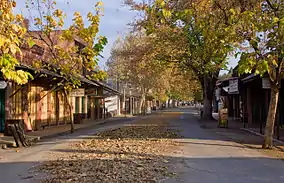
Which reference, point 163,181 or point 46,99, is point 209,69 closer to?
point 46,99

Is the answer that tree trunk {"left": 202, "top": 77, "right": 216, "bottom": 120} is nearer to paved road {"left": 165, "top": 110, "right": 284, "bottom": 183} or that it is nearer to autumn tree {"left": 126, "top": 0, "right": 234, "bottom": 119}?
autumn tree {"left": 126, "top": 0, "right": 234, "bottom": 119}

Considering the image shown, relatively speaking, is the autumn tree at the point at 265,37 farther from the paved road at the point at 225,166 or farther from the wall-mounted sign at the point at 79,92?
the wall-mounted sign at the point at 79,92

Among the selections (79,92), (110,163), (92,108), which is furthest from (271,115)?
(92,108)

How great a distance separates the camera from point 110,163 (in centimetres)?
938

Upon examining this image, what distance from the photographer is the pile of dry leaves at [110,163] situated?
7875mm

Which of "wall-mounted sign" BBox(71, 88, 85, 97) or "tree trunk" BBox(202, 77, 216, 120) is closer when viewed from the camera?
"wall-mounted sign" BBox(71, 88, 85, 97)

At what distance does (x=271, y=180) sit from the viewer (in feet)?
25.9

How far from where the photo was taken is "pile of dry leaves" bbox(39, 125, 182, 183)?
7875 mm

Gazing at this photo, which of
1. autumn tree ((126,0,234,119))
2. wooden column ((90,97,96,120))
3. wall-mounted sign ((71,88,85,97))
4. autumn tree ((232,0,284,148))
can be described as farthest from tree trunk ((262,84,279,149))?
wooden column ((90,97,96,120))

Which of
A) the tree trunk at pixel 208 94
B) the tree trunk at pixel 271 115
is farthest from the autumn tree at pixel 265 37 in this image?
the tree trunk at pixel 208 94

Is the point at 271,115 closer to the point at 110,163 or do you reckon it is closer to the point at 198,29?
the point at 110,163

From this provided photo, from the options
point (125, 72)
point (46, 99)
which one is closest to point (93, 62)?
point (46, 99)

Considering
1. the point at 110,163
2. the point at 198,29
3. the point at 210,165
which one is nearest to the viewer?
the point at 110,163

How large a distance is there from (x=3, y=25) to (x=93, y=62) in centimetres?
1137
